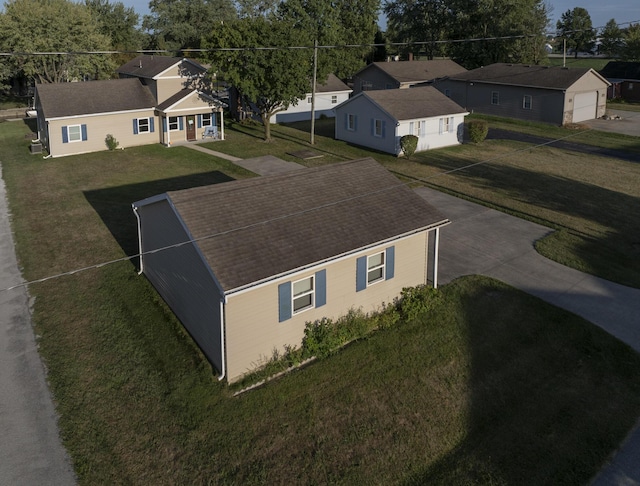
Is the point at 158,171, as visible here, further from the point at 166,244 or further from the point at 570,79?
the point at 570,79

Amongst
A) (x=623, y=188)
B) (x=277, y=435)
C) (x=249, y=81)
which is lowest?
(x=277, y=435)

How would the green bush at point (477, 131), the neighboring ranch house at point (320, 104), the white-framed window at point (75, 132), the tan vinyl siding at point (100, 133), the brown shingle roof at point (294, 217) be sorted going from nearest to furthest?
the brown shingle roof at point (294, 217), the tan vinyl siding at point (100, 133), the white-framed window at point (75, 132), the green bush at point (477, 131), the neighboring ranch house at point (320, 104)

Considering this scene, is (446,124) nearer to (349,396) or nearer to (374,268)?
(374,268)

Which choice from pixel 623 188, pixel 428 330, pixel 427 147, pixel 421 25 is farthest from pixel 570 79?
pixel 428 330

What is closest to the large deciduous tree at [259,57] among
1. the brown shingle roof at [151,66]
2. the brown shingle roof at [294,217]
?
the brown shingle roof at [151,66]

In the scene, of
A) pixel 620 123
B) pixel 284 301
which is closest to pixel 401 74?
pixel 620 123

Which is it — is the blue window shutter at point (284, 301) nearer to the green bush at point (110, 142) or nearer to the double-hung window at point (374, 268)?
the double-hung window at point (374, 268)

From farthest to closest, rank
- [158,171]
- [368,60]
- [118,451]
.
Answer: [368,60] < [158,171] < [118,451]

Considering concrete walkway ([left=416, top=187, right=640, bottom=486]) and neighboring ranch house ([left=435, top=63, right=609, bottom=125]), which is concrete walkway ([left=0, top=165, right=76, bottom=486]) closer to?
concrete walkway ([left=416, top=187, right=640, bottom=486])
